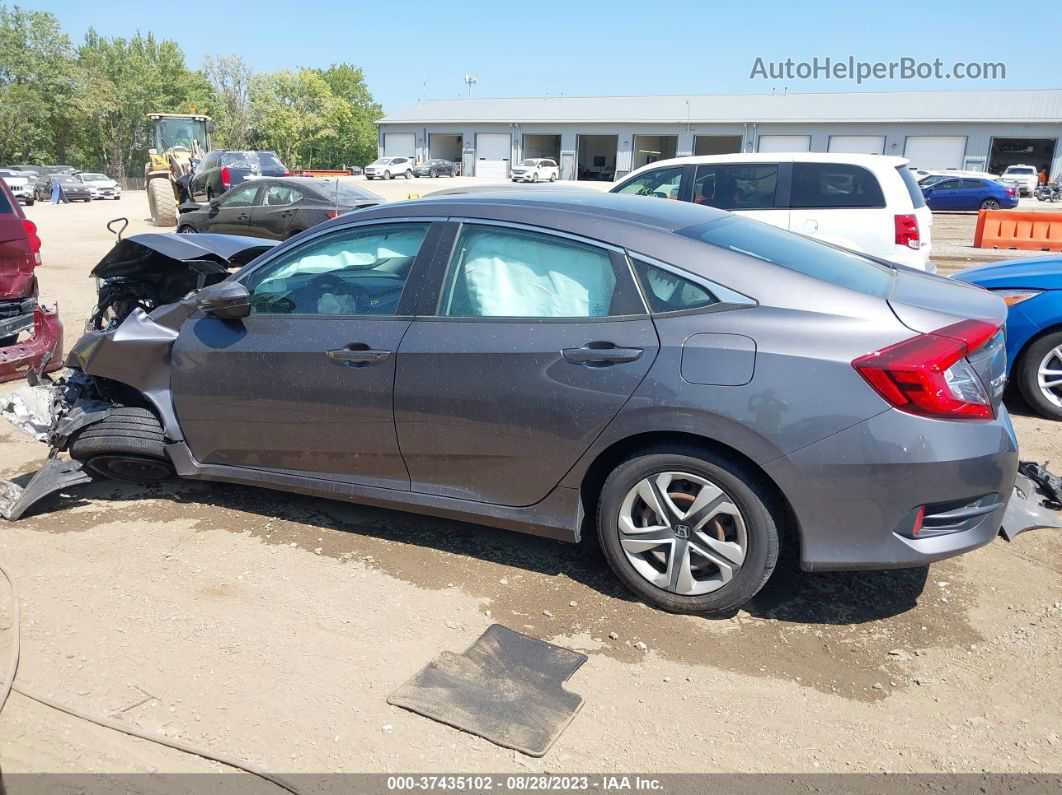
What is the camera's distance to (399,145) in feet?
221

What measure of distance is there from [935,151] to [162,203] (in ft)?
146

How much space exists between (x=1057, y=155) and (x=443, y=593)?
56603 mm

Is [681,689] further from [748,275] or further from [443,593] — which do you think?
[748,275]

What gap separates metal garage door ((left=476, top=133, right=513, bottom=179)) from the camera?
61.2 metres

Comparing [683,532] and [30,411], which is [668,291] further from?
[30,411]

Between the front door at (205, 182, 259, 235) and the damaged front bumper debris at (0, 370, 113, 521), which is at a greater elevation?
the front door at (205, 182, 259, 235)

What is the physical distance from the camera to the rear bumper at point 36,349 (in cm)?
678

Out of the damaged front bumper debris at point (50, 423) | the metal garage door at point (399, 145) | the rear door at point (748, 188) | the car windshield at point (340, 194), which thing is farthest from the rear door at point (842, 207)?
the metal garage door at point (399, 145)

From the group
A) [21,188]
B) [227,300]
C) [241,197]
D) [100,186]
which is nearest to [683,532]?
[227,300]

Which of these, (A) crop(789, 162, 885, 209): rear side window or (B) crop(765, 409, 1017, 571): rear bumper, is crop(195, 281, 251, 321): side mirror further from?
(A) crop(789, 162, 885, 209): rear side window

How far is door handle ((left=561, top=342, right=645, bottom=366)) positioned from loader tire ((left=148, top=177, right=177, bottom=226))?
2176 centimetres

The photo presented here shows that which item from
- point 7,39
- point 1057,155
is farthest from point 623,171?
point 7,39

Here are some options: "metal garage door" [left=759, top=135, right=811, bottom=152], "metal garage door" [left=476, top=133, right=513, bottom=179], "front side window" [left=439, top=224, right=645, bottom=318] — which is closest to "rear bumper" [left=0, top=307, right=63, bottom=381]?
"front side window" [left=439, top=224, right=645, bottom=318]

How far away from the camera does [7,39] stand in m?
59.9
